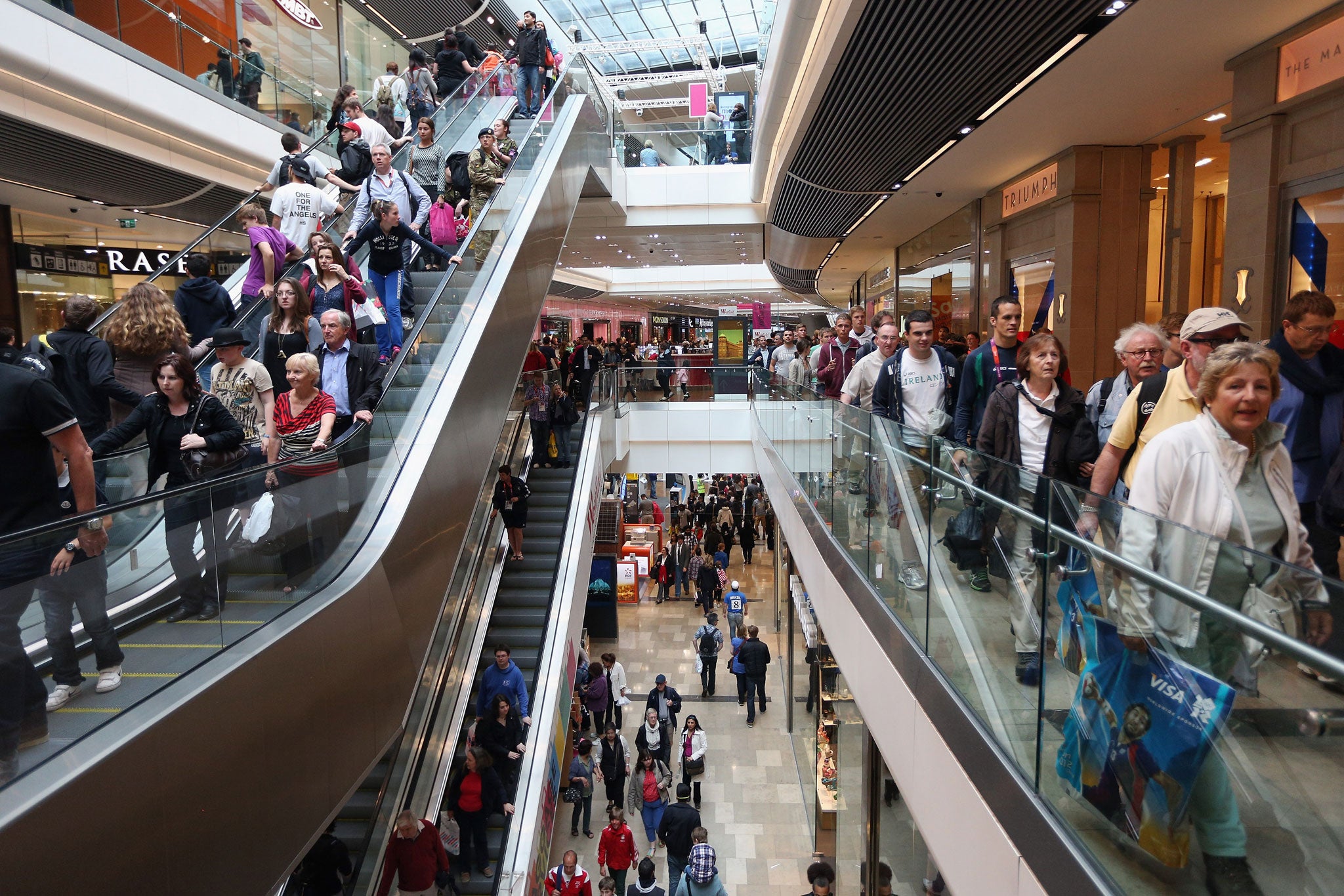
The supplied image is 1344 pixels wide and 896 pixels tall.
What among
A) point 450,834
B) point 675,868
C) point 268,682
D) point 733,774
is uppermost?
point 268,682

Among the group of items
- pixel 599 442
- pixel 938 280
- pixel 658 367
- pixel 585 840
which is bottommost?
pixel 585 840

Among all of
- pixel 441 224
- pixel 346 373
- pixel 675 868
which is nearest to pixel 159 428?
pixel 346 373

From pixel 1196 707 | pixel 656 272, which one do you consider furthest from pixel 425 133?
pixel 656 272

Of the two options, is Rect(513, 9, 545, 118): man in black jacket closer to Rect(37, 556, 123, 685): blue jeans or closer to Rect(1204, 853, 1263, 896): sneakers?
Rect(37, 556, 123, 685): blue jeans

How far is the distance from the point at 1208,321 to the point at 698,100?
17048 mm

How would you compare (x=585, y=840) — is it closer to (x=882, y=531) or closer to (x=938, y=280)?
(x=882, y=531)

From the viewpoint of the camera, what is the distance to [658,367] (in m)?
18.8

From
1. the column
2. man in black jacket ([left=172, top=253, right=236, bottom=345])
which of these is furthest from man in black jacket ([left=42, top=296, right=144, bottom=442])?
the column

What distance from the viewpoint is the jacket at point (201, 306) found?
5.69m

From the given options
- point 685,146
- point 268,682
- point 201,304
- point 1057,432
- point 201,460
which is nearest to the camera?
point 268,682

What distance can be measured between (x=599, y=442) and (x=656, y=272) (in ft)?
71.9

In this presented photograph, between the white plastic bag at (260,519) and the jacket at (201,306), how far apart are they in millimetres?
2510

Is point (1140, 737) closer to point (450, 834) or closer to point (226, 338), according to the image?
point (226, 338)

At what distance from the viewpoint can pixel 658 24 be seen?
2658 centimetres
